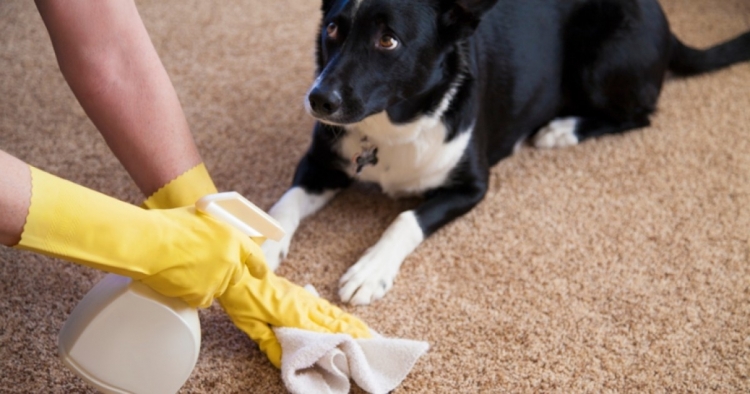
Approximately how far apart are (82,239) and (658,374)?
1107 millimetres

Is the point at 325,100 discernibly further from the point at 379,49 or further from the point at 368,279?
the point at 368,279

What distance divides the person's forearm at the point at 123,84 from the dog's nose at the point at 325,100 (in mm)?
277

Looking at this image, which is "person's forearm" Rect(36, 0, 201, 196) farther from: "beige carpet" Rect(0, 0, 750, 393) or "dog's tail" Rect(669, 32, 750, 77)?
"dog's tail" Rect(669, 32, 750, 77)

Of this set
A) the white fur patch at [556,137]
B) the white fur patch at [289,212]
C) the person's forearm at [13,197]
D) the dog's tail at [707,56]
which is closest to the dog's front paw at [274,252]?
the white fur patch at [289,212]

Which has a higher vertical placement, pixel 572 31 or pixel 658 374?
pixel 572 31

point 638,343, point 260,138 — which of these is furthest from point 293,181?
point 638,343

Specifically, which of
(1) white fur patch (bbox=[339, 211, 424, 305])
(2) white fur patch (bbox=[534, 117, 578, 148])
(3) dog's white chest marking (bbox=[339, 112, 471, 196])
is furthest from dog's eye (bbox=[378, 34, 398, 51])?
(2) white fur patch (bbox=[534, 117, 578, 148])

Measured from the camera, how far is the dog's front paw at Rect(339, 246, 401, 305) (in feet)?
4.90

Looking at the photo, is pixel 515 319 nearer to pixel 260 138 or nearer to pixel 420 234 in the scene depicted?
pixel 420 234

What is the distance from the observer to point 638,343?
1.42 metres

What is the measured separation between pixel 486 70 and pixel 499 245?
0.46 meters

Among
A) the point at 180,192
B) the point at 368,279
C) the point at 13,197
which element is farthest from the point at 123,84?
the point at 368,279

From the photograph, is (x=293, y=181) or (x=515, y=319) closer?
(x=515, y=319)

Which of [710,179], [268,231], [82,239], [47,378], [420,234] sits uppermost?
[82,239]
